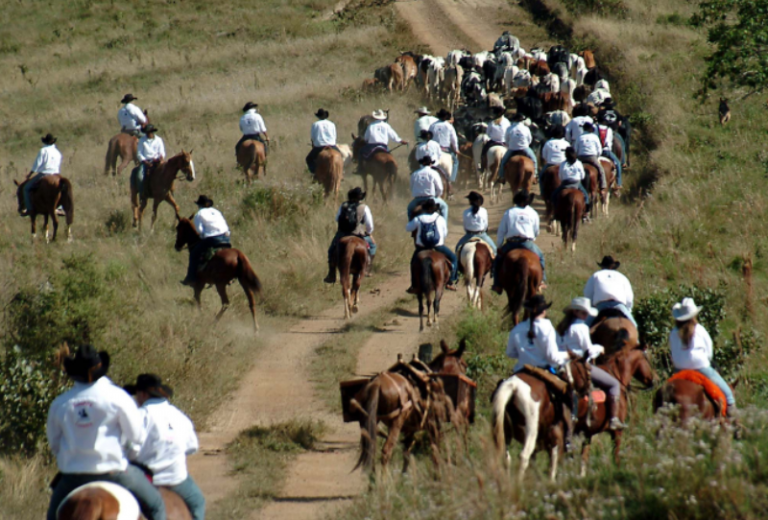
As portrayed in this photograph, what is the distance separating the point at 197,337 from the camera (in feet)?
44.6

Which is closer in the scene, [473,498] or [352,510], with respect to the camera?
[473,498]

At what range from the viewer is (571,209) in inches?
688

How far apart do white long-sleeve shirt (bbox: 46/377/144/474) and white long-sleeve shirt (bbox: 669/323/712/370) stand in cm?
518

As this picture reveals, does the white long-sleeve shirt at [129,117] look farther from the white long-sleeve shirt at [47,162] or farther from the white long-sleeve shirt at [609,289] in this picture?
the white long-sleeve shirt at [609,289]

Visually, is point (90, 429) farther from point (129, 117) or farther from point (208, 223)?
point (129, 117)

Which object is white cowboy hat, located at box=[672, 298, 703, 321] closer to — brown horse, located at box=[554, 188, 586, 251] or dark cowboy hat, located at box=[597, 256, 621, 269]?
dark cowboy hat, located at box=[597, 256, 621, 269]

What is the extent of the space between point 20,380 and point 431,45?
34458 mm

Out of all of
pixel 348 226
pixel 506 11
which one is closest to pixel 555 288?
pixel 348 226

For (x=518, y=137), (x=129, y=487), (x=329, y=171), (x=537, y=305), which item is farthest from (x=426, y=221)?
(x=129, y=487)

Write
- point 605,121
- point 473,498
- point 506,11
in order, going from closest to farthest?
point 473,498 → point 605,121 → point 506,11

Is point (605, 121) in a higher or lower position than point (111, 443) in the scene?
lower

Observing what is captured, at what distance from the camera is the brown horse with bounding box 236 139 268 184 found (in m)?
22.6

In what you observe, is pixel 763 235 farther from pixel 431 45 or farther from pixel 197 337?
pixel 431 45

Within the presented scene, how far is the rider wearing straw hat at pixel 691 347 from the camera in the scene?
354 inches
